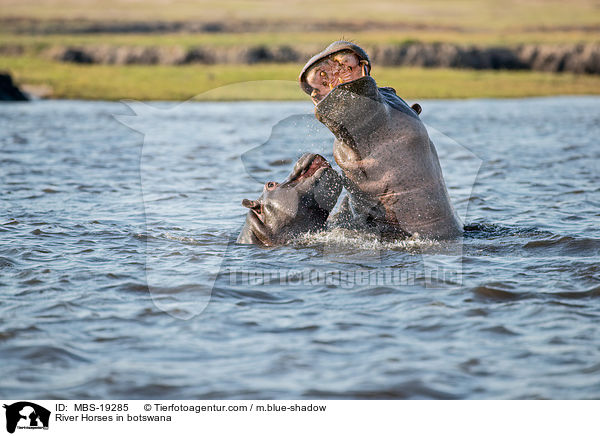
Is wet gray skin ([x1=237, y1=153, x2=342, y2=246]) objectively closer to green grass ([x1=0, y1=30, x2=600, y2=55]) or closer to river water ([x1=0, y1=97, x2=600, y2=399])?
river water ([x1=0, y1=97, x2=600, y2=399])

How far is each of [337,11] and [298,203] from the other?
2425 inches

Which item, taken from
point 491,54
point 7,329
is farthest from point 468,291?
point 491,54

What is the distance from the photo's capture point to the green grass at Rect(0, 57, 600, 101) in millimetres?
27734

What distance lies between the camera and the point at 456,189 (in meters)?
11.9

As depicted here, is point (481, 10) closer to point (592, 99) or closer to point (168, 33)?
point (168, 33)

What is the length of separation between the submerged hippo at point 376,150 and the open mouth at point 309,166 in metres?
0.22

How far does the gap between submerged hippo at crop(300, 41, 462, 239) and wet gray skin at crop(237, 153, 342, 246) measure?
0.20 metres

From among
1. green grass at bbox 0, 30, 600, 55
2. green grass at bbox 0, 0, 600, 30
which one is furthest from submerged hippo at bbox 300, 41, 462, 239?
green grass at bbox 0, 0, 600, 30

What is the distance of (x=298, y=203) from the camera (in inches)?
290

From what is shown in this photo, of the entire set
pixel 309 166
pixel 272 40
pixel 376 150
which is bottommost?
pixel 272 40
